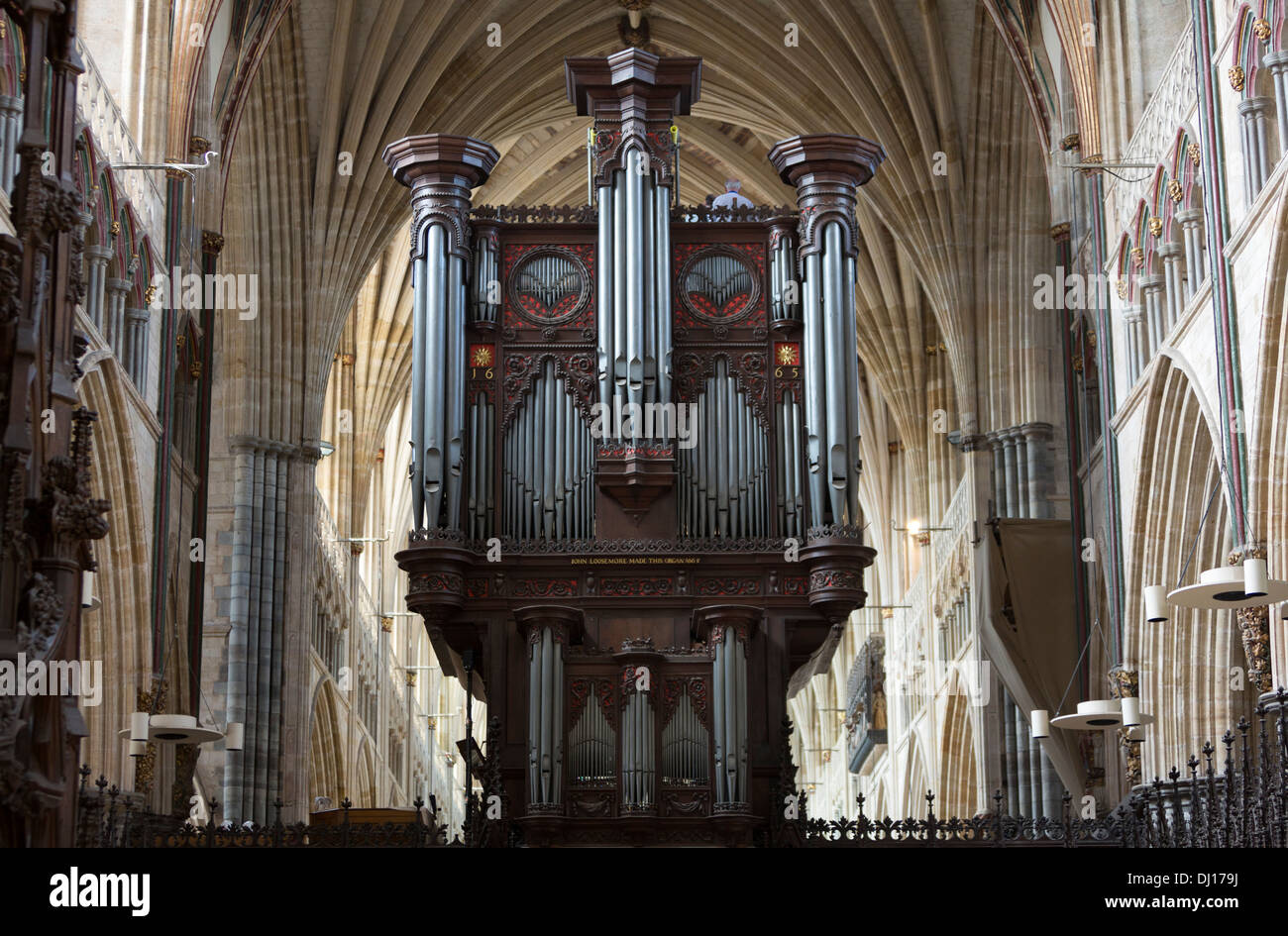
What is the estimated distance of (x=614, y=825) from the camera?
17.6 metres

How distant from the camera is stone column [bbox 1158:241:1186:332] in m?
19.8

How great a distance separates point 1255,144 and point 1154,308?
4.05 m

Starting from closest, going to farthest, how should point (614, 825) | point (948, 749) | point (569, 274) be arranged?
1. point (614, 825)
2. point (569, 274)
3. point (948, 749)

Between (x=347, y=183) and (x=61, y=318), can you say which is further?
(x=347, y=183)

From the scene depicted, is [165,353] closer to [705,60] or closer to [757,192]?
[705,60]

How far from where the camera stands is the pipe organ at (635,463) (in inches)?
707

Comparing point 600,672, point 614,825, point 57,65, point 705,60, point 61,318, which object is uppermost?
point 705,60

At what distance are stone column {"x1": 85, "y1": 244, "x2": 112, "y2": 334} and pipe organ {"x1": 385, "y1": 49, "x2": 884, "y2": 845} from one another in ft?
10.0

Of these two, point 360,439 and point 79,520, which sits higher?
point 360,439

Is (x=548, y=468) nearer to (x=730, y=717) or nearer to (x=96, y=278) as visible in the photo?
(x=730, y=717)

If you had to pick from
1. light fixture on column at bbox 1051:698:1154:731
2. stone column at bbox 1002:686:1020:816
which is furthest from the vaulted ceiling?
light fixture on column at bbox 1051:698:1154:731

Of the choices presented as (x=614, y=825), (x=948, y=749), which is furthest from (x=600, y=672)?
(x=948, y=749)

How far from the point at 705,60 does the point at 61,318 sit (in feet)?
74.1

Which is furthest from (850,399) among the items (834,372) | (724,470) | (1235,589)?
(1235,589)
